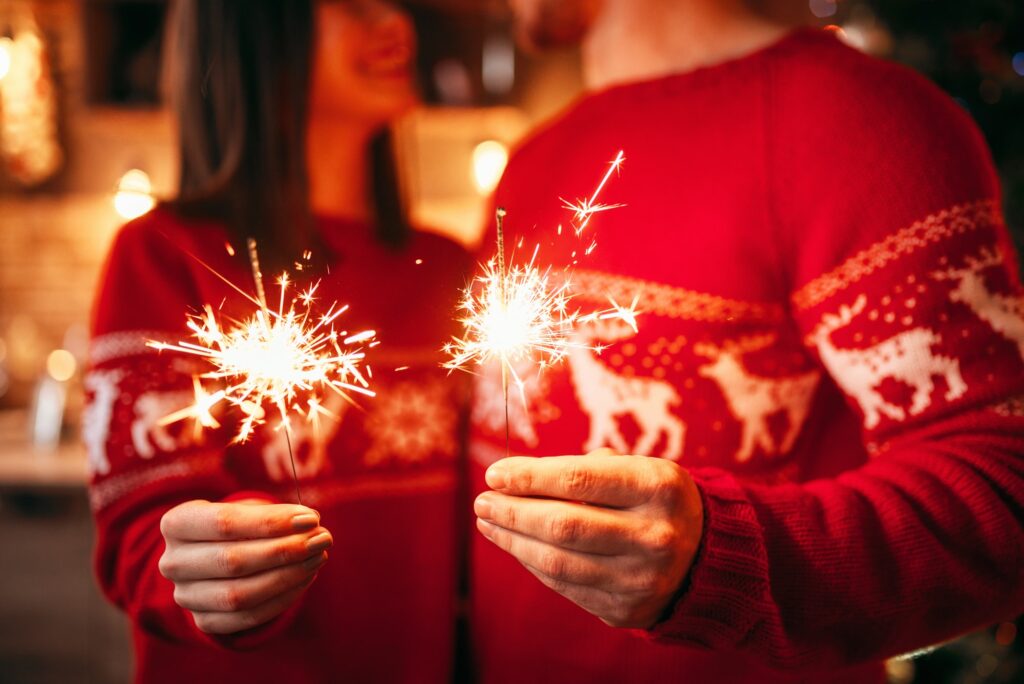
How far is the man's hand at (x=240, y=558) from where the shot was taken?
1.43 feet

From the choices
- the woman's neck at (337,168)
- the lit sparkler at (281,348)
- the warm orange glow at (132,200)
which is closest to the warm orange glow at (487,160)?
the warm orange glow at (132,200)

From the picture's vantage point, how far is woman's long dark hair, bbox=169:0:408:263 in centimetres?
79

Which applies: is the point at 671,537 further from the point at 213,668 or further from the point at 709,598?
the point at 213,668

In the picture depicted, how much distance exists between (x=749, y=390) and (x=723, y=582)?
0.25 metres

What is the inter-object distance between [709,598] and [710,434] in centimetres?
23

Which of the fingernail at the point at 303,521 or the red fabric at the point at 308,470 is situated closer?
the fingernail at the point at 303,521

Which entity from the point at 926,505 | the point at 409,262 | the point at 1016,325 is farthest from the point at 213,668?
the point at 1016,325

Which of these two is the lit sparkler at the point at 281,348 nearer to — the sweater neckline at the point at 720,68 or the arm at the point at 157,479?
the arm at the point at 157,479

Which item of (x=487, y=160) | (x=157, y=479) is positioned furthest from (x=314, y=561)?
(x=487, y=160)

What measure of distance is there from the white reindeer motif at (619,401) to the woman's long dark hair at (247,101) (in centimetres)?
35

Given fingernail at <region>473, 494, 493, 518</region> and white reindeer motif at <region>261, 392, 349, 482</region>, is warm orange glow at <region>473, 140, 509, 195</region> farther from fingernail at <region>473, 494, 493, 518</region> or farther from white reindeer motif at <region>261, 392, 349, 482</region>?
fingernail at <region>473, 494, 493, 518</region>

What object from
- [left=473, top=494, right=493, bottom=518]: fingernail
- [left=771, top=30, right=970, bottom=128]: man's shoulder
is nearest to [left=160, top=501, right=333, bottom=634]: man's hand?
[left=473, top=494, right=493, bottom=518]: fingernail

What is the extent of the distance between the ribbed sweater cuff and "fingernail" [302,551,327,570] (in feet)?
0.80

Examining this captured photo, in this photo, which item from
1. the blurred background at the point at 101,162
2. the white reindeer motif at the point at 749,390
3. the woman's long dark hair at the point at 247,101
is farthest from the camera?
the blurred background at the point at 101,162
